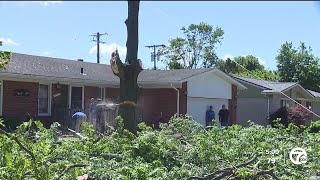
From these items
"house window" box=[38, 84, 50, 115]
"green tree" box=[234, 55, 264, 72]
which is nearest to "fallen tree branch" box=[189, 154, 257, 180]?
"house window" box=[38, 84, 50, 115]

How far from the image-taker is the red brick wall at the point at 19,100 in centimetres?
1953

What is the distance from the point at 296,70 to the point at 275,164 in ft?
142

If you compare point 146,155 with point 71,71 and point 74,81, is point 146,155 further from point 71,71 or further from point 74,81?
point 71,71

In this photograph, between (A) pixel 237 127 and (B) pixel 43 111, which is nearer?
(A) pixel 237 127

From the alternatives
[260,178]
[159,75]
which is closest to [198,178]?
[260,178]

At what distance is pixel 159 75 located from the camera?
26.5 m

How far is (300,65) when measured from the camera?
46969mm

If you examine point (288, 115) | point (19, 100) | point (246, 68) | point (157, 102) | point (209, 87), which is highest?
point (246, 68)

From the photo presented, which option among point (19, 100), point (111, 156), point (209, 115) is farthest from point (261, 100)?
point (111, 156)

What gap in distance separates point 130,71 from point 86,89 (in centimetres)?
1297

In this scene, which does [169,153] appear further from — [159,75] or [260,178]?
[159,75]

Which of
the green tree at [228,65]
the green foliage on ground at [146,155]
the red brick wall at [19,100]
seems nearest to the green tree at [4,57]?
the green foliage on ground at [146,155]

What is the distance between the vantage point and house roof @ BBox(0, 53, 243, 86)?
2056cm

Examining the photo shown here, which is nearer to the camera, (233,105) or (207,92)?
(207,92)
